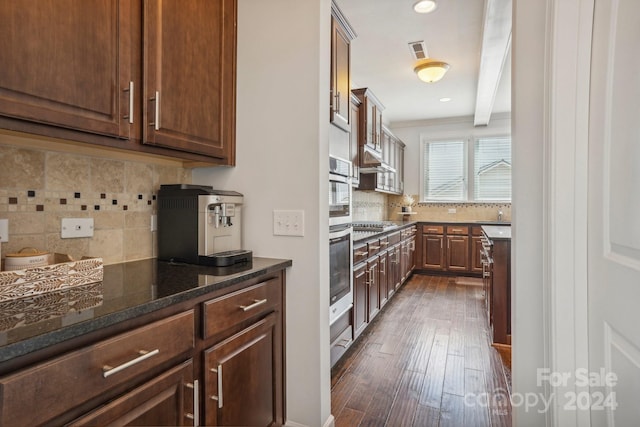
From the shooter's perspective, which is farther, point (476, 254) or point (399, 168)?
point (399, 168)

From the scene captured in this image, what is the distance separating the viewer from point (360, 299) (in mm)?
2877

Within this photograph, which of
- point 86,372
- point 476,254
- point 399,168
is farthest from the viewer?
point 399,168

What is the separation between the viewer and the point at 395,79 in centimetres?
441

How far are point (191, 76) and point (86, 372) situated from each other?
1.21 meters

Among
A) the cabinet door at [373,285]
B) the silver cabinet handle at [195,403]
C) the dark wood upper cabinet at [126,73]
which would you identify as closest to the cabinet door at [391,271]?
the cabinet door at [373,285]

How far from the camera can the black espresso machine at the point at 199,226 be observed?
5.02 ft

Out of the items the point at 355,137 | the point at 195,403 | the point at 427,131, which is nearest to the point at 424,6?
the point at 355,137

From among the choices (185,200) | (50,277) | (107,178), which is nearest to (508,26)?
(185,200)

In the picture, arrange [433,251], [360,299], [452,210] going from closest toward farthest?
[360,299]
[433,251]
[452,210]

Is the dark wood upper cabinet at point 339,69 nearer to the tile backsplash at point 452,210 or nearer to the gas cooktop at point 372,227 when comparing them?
the gas cooktop at point 372,227

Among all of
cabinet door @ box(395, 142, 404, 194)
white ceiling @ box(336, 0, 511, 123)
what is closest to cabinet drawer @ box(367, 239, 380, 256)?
white ceiling @ box(336, 0, 511, 123)

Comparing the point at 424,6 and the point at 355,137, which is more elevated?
the point at 424,6

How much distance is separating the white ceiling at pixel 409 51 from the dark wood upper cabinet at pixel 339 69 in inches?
21.2

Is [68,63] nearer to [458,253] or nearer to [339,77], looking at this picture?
[339,77]
